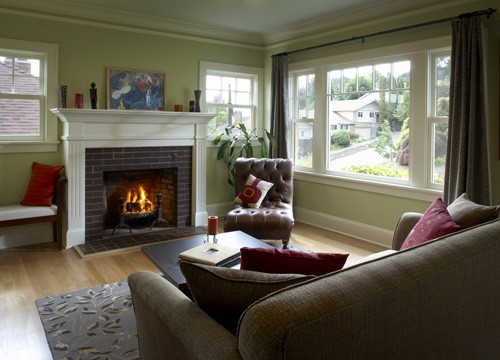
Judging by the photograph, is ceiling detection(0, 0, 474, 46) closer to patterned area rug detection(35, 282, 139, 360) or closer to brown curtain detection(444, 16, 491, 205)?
brown curtain detection(444, 16, 491, 205)

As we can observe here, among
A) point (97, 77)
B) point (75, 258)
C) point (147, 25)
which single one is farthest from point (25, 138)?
point (147, 25)

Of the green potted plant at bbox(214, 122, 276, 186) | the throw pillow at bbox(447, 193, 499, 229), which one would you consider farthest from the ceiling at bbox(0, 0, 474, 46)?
the throw pillow at bbox(447, 193, 499, 229)

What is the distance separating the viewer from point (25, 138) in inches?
173

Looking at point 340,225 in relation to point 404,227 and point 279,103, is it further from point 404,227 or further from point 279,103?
point 404,227

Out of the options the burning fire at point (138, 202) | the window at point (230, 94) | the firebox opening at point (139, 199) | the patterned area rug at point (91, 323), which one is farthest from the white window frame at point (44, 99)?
the patterned area rug at point (91, 323)

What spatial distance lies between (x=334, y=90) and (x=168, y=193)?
2.46 metres

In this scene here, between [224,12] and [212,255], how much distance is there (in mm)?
3170

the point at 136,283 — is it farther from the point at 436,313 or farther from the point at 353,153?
the point at 353,153

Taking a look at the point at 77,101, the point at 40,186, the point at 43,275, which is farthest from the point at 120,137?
the point at 43,275

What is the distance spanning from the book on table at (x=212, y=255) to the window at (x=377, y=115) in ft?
Result: 7.83

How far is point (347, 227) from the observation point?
16.3 ft

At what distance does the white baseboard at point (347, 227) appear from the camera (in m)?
4.55

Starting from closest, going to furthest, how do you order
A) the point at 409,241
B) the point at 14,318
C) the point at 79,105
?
the point at 409,241 < the point at 14,318 < the point at 79,105

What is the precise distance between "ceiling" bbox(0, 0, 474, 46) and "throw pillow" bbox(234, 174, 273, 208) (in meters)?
1.90
